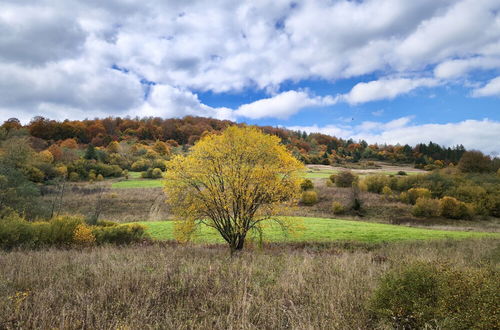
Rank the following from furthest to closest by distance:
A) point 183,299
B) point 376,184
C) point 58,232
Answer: point 376,184 → point 58,232 → point 183,299

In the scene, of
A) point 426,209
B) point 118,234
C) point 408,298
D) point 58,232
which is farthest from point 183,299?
point 426,209

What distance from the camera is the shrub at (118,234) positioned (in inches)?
858

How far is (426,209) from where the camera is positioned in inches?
1785

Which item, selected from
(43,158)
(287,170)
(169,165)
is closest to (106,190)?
(43,158)

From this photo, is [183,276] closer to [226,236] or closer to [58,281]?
[58,281]

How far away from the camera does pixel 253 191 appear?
63.0 feet

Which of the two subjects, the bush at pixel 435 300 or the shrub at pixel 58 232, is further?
the shrub at pixel 58 232

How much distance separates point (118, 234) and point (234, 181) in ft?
40.3

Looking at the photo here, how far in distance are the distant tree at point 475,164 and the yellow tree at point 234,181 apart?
71.9 meters

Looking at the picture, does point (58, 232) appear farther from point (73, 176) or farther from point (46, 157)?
point (46, 157)

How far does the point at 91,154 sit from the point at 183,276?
297 ft

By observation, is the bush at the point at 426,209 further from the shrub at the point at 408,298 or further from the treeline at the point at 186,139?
the treeline at the point at 186,139

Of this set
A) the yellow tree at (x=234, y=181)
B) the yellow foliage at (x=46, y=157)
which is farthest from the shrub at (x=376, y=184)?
the yellow foliage at (x=46, y=157)

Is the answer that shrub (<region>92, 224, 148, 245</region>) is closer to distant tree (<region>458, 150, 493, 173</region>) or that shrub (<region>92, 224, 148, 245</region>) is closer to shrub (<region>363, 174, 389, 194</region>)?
shrub (<region>363, 174, 389, 194</region>)
